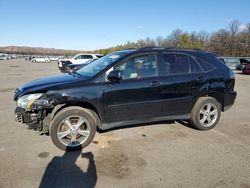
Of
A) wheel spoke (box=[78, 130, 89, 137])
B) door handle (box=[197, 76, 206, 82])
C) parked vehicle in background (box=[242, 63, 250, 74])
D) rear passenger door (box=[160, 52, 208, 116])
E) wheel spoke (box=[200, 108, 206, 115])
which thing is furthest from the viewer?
parked vehicle in background (box=[242, 63, 250, 74])

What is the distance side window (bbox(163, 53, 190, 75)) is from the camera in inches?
191

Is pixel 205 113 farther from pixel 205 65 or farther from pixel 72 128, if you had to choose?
pixel 72 128

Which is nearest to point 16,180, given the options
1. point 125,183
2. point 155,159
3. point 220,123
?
point 125,183

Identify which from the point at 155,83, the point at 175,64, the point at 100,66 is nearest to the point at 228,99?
the point at 175,64

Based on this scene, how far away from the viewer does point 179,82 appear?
489 cm

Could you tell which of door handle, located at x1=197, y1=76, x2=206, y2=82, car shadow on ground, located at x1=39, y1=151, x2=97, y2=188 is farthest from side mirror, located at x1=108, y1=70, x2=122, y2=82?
door handle, located at x1=197, y1=76, x2=206, y2=82

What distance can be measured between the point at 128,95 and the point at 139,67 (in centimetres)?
62

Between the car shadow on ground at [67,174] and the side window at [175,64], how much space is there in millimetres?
2324

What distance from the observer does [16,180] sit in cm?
324

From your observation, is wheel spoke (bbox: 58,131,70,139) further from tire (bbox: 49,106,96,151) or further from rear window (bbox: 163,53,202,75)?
rear window (bbox: 163,53,202,75)

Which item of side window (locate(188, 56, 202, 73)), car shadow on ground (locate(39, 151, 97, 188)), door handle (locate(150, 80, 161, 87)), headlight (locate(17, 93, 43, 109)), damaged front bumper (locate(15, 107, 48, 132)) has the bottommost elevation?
car shadow on ground (locate(39, 151, 97, 188))

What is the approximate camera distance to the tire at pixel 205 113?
5223mm

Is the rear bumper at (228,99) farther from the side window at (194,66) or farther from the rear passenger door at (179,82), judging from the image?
the side window at (194,66)

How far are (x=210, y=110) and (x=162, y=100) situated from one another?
1.40 metres
